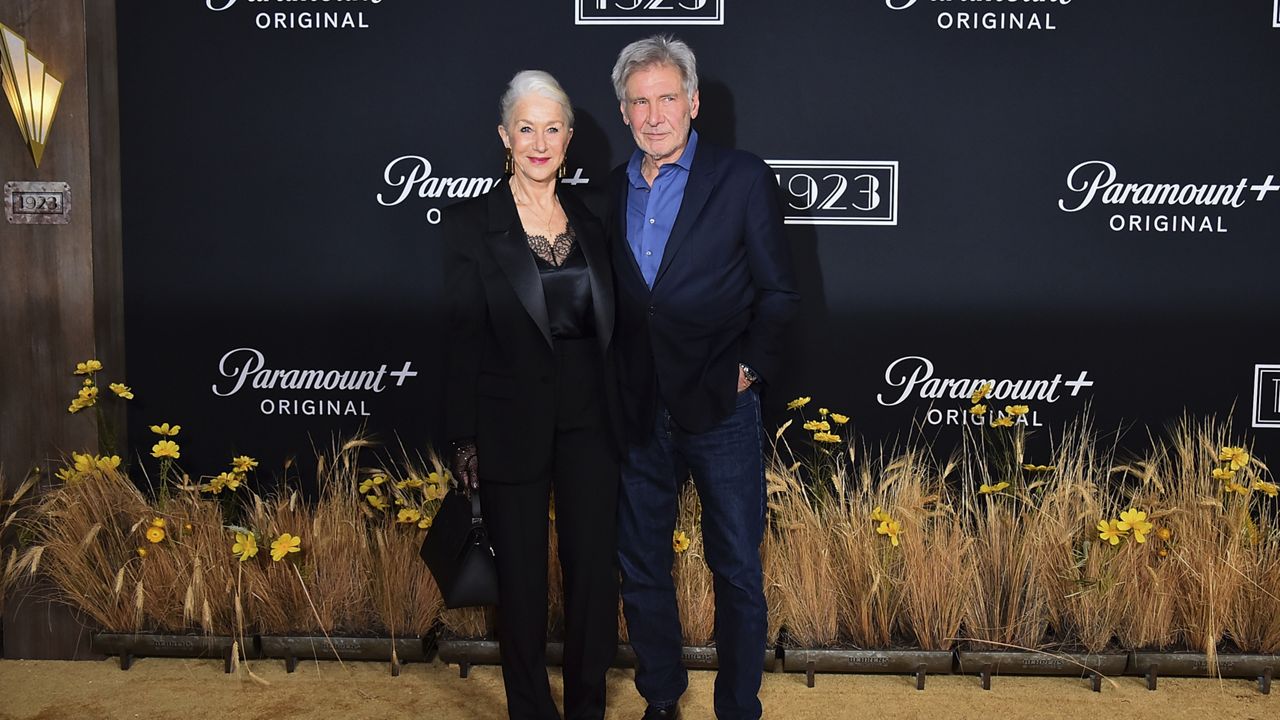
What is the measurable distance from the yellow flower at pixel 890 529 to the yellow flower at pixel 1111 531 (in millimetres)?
612

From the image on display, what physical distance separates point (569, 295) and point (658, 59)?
664 mm

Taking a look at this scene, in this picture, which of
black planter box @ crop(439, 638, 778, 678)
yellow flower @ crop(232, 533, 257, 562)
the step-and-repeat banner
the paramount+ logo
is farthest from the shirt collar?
yellow flower @ crop(232, 533, 257, 562)

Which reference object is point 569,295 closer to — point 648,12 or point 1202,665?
point 648,12

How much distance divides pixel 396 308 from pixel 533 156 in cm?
159

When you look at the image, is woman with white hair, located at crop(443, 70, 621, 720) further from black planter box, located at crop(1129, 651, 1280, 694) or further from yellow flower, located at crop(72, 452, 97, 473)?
black planter box, located at crop(1129, 651, 1280, 694)

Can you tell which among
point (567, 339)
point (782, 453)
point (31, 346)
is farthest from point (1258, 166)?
point (31, 346)

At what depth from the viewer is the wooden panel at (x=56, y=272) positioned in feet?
12.1

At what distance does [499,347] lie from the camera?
8.97 feet

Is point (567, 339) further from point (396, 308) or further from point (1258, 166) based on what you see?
point (1258, 166)

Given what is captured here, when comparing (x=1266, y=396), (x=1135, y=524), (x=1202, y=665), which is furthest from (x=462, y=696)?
(x=1266, y=396)

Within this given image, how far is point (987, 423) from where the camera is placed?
4.12m

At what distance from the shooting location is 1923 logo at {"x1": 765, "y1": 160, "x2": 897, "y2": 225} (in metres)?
4.03

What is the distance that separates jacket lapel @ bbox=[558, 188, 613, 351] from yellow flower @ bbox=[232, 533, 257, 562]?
1497mm

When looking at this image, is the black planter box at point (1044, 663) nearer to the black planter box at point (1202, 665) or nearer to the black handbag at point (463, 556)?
the black planter box at point (1202, 665)
